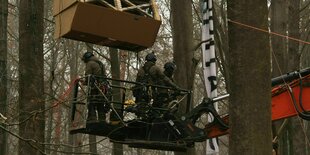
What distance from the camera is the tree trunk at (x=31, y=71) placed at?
31.3ft

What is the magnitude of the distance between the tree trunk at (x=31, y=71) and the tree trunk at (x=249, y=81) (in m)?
4.37

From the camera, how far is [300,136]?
1628 cm

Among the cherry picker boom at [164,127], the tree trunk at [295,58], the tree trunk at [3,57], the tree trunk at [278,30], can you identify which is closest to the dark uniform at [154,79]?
the cherry picker boom at [164,127]

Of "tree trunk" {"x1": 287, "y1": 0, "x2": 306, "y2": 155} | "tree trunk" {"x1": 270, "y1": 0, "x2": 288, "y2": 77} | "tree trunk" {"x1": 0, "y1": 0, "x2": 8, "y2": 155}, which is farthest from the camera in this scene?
"tree trunk" {"x1": 287, "y1": 0, "x2": 306, "y2": 155}

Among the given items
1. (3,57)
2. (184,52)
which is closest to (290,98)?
(184,52)

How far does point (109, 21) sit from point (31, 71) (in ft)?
7.44

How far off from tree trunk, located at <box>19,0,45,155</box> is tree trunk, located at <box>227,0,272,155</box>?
437 centimetres

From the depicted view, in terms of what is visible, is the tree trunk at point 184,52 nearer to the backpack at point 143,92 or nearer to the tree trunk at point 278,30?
the tree trunk at point 278,30

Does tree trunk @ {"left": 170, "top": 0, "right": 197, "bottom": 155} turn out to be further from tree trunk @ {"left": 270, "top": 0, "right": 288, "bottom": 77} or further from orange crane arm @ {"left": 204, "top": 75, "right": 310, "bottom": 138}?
orange crane arm @ {"left": 204, "top": 75, "right": 310, "bottom": 138}

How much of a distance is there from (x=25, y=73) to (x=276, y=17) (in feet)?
23.6

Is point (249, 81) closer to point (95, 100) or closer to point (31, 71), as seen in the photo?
point (95, 100)

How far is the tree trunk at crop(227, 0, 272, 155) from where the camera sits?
237 inches

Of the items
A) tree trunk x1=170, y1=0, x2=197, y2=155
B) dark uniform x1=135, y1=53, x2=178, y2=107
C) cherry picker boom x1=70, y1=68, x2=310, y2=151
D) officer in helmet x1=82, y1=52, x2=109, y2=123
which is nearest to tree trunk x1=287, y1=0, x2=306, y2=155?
tree trunk x1=170, y1=0, x2=197, y2=155

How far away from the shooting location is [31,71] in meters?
9.84
